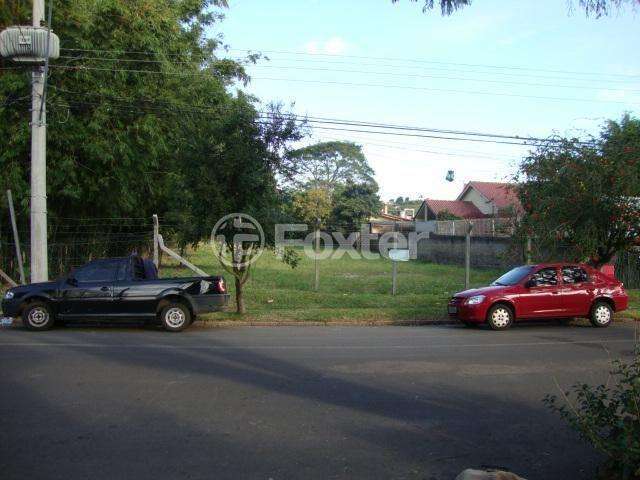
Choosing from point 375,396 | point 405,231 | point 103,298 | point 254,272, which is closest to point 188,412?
point 375,396

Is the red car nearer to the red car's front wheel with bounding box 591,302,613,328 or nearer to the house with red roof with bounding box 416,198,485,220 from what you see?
the red car's front wheel with bounding box 591,302,613,328

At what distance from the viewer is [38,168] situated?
1513cm

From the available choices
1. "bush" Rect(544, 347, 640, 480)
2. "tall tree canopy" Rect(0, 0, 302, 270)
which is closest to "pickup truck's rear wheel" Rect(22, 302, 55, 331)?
"tall tree canopy" Rect(0, 0, 302, 270)

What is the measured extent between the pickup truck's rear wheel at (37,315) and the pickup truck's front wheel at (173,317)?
2.45m

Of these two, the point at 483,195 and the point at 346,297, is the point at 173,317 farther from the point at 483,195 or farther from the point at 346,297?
the point at 483,195

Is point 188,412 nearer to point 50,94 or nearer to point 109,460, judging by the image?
point 109,460

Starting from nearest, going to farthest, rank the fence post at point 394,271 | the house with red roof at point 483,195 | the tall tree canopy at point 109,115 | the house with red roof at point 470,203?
the tall tree canopy at point 109,115 < the fence post at point 394,271 < the house with red roof at point 483,195 < the house with red roof at point 470,203

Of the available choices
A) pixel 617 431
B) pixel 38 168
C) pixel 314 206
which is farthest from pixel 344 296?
pixel 314 206

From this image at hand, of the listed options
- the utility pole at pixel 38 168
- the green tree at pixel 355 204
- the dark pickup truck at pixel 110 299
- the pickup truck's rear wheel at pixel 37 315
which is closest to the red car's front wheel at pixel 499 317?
the dark pickup truck at pixel 110 299

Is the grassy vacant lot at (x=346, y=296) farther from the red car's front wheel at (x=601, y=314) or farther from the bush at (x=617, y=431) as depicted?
the bush at (x=617, y=431)

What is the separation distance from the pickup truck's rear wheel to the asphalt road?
1.32 meters

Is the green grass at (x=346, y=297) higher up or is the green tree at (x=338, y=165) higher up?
the green tree at (x=338, y=165)

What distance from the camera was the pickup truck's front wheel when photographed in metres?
13.0

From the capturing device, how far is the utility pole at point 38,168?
593 inches
